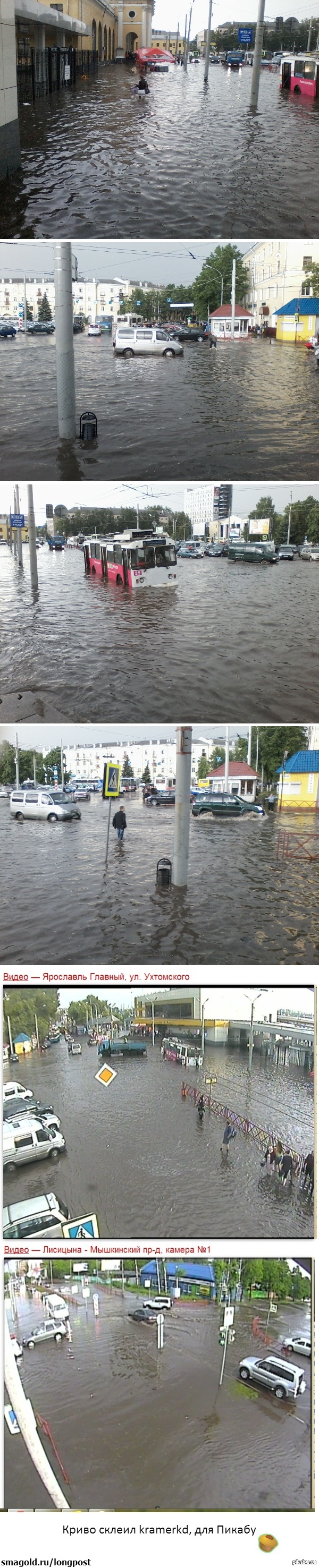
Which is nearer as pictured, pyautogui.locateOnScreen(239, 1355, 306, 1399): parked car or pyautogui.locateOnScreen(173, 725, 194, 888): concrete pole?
pyautogui.locateOnScreen(239, 1355, 306, 1399): parked car

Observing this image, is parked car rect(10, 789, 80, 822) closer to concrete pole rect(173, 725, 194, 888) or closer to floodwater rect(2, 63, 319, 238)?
concrete pole rect(173, 725, 194, 888)

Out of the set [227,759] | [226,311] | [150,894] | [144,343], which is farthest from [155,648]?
[226,311]

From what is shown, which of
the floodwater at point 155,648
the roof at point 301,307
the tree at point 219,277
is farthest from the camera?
the floodwater at point 155,648

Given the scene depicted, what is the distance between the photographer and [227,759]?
5.80 metres

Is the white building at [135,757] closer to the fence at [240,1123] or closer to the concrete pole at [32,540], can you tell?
the concrete pole at [32,540]

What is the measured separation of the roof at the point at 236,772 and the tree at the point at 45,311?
199 cm

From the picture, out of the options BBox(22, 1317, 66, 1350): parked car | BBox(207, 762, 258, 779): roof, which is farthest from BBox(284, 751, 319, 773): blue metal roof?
BBox(22, 1317, 66, 1350): parked car

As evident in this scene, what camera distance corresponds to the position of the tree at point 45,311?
17.3ft

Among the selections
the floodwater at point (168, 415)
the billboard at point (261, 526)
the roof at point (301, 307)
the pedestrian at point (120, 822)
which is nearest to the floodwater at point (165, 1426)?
the pedestrian at point (120, 822)

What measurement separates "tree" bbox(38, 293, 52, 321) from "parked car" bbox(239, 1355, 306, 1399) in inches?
170

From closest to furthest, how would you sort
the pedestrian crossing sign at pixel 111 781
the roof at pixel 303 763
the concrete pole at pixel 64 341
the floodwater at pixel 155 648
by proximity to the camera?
the concrete pole at pixel 64 341, the floodwater at pixel 155 648, the pedestrian crossing sign at pixel 111 781, the roof at pixel 303 763

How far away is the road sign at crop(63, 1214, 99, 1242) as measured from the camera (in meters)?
5.43

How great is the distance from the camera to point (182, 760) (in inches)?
227

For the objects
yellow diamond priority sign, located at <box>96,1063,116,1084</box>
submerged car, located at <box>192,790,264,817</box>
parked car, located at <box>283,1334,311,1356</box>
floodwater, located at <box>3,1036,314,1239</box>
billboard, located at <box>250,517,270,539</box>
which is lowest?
parked car, located at <box>283,1334,311,1356</box>
